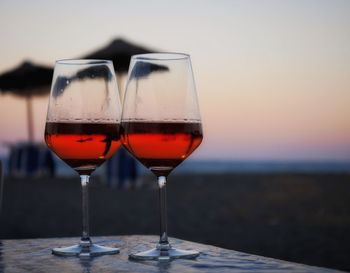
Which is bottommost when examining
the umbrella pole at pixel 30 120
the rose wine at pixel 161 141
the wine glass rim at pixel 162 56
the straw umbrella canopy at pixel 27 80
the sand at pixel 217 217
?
the sand at pixel 217 217

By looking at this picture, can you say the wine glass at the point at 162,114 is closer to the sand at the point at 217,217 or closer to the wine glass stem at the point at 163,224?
the wine glass stem at the point at 163,224

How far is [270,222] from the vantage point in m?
11.5

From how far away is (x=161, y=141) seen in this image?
174cm

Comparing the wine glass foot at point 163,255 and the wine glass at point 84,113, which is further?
the wine glass at point 84,113

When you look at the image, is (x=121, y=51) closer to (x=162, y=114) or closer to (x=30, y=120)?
(x=30, y=120)

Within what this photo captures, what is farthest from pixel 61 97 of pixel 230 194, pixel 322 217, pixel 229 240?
pixel 230 194

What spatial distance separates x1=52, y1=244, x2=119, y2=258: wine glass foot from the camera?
172 cm

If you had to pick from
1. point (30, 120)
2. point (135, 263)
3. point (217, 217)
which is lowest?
point (217, 217)

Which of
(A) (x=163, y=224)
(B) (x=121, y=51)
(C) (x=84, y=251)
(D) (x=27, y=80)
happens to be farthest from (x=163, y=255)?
(D) (x=27, y=80)

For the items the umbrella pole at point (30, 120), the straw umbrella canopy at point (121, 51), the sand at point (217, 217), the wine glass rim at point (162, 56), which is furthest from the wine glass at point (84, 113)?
the umbrella pole at point (30, 120)

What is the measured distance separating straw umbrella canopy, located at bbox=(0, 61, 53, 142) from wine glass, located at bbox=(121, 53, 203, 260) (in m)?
21.7

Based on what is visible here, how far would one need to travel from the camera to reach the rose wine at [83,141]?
1840 mm

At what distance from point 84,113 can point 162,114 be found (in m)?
0.22

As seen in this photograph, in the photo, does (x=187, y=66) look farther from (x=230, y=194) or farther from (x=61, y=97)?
(x=230, y=194)
